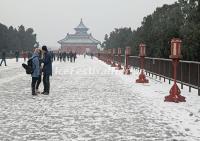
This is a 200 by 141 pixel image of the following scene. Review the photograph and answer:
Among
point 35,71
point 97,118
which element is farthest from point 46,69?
point 97,118

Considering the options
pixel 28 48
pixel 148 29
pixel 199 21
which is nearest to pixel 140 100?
pixel 199 21

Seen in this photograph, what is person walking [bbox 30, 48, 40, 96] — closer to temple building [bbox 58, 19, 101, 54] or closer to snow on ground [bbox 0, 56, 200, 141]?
snow on ground [bbox 0, 56, 200, 141]

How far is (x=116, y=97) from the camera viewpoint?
49.0ft

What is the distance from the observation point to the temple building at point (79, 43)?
16512 centimetres

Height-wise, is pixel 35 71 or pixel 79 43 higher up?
pixel 79 43

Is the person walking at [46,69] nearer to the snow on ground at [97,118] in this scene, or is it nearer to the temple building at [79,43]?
the snow on ground at [97,118]

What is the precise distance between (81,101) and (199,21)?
39.6 feet

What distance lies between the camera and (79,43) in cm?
16638

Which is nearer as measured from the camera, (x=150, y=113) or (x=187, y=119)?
(x=187, y=119)

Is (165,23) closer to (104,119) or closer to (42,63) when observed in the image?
(42,63)

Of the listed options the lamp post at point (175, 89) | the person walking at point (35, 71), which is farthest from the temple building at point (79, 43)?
the lamp post at point (175, 89)

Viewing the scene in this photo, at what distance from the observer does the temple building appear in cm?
16512

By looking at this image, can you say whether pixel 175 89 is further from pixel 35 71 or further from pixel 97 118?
pixel 35 71

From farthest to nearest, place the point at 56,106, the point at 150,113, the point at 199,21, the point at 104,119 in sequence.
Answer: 1. the point at 199,21
2. the point at 56,106
3. the point at 150,113
4. the point at 104,119
